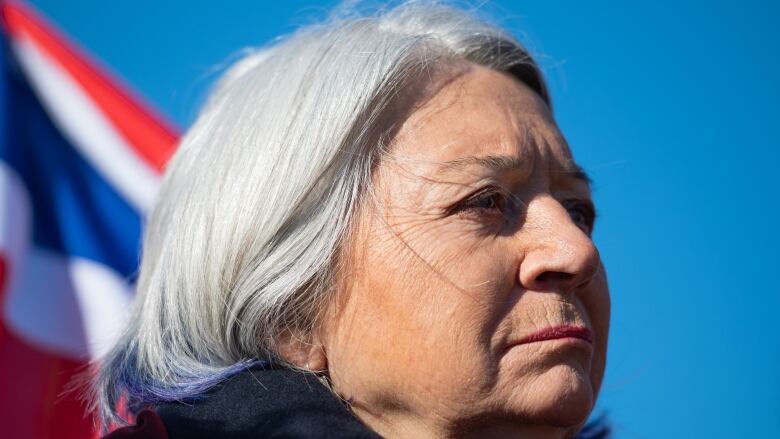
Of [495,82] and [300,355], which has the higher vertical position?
[495,82]

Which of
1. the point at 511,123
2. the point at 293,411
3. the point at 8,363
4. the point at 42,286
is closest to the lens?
the point at 293,411

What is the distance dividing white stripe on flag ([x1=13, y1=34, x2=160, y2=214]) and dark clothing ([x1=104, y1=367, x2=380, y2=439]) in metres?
2.86

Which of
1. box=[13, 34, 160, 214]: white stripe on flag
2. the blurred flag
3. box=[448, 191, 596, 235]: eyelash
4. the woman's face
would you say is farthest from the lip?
box=[13, 34, 160, 214]: white stripe on flag

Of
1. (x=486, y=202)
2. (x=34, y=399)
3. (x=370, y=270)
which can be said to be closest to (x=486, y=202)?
(x=486, y=202)

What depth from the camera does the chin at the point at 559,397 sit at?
82.7 inches

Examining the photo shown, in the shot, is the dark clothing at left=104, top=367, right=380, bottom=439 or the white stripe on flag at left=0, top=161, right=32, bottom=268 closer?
the dark clothing at left=104, top=367, right=380, bottom=439

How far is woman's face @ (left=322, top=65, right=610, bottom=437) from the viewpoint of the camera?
212cm

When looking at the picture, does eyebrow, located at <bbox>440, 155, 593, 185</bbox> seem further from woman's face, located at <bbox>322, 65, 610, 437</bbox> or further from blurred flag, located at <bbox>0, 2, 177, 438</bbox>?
blurred flag, located at <bbox>0, 2, 177, 438</bbox>

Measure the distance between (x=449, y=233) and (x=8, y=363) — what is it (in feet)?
8.25

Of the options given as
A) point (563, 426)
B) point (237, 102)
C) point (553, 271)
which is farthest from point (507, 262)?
point (237, 102)

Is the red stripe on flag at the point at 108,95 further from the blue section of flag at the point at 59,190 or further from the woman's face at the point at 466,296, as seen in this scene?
the woman's face at the point at 466,296

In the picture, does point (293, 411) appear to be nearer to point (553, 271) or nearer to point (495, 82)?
point (553, 271)

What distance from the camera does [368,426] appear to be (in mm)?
2256

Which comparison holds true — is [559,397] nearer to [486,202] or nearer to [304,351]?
[486,202]
